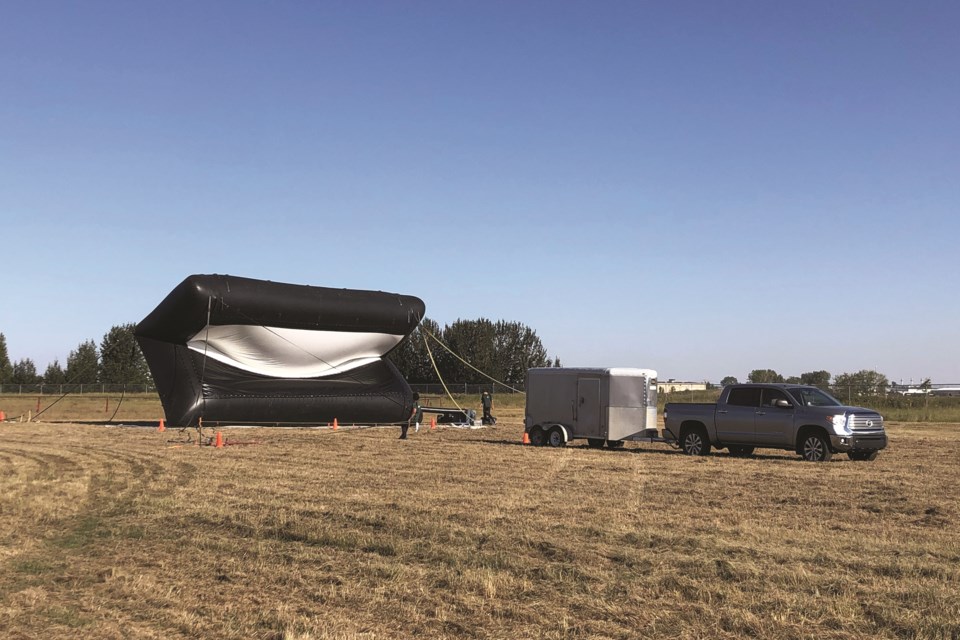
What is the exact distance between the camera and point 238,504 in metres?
14.7

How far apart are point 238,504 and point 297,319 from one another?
22.2 meters


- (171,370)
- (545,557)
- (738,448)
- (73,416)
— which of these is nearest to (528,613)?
(545,557)

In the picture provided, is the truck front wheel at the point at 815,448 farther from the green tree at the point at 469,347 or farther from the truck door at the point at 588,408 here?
the green tree at the point at 469,347

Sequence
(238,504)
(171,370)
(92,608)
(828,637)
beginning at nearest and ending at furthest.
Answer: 1. (828,637)
2. (92,608)
3. (238,504)
4. (171,370)

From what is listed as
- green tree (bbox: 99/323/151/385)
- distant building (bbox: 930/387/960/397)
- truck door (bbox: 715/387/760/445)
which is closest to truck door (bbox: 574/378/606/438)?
truck door (bbox: 715/387/760/445)

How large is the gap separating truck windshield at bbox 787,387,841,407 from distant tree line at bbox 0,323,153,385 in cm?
8181

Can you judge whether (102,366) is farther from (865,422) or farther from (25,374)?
(865,422)

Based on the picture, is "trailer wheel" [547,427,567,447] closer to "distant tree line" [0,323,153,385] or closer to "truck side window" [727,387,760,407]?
"truck side window" [727,387,760,407]

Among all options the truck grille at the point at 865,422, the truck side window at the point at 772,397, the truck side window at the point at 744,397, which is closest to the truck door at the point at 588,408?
the truck side window at the point at 744,397

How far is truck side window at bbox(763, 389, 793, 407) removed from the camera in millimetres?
24453

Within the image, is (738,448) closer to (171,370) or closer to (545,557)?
(545,557)

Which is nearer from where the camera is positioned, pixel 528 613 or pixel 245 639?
pixel 245 639

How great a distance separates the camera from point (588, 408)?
28188 mm

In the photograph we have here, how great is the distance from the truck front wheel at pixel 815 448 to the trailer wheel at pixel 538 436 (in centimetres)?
810
